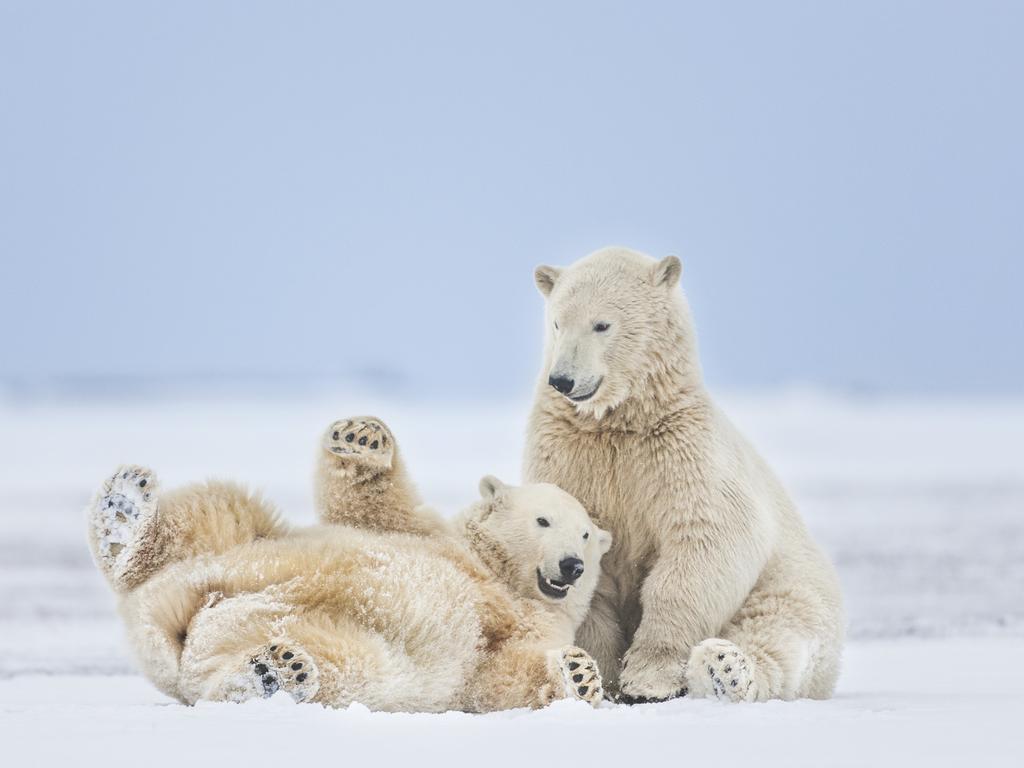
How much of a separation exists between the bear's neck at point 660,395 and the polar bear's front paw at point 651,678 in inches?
30.3

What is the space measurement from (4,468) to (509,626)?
46.5ft

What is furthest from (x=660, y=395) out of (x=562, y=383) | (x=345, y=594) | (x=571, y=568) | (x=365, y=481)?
(x=345, y=594)

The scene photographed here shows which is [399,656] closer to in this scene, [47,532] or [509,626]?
[509,626]

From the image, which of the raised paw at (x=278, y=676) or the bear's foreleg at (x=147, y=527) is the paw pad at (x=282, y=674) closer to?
the raised paw at (x=278, y=676)

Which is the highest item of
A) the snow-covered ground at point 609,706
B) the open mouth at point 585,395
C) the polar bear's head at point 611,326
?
the polar bear's head at point 611,326

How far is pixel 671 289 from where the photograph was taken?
4.75 m

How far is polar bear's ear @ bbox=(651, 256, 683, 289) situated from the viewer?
4715 millimetres

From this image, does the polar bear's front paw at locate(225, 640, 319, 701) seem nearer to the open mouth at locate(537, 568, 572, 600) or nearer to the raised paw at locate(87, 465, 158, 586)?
the raised paw at locate(87, 465, 158, 586)

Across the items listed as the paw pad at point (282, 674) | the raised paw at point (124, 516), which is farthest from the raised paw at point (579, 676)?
the raised paw at point (124, 516)

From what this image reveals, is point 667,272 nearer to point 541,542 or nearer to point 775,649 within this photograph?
point 541,542

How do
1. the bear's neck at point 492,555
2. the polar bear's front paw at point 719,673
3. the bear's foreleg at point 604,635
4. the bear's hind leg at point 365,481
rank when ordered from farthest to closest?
the bear's foreleg at point 604,635 < the bear's neck at point 492,555 < the bear's hind leg at point 365,481 < the polar bear's front paw at point 719,673

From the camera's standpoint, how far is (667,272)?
15.5ft

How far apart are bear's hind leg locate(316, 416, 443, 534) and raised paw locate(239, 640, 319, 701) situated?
3.09ft

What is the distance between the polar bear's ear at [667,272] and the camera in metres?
4.71
